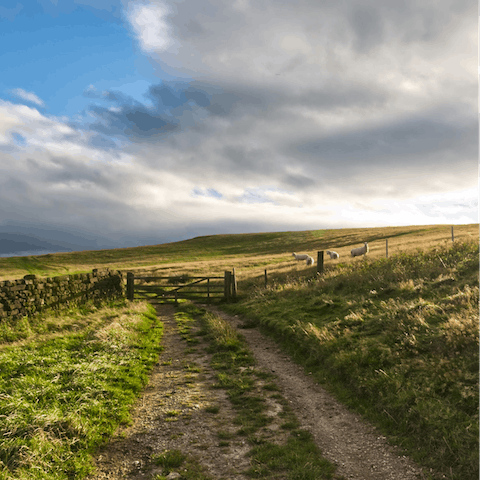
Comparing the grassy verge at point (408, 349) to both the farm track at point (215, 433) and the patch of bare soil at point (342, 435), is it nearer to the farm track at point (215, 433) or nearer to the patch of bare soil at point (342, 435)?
the patch of bare soil at point (342, 435)

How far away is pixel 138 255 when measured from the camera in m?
84.2

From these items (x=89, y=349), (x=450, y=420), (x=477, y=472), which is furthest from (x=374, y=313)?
(x=89, y=349)

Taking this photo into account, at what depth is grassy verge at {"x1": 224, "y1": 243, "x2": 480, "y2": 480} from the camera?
237 inches

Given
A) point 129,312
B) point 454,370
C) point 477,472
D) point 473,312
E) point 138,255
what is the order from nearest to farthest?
point 477,472 < point 454,370 < point 473,312 < point 129,312 < point 138,255

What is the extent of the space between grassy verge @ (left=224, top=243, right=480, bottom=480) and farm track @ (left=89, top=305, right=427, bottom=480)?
0.48m

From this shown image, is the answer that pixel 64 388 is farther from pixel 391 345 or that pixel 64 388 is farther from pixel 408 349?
pixel 408 349

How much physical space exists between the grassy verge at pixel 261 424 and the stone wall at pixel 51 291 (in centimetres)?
925

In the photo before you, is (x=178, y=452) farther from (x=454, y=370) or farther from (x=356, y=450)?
(x=454, y=370)

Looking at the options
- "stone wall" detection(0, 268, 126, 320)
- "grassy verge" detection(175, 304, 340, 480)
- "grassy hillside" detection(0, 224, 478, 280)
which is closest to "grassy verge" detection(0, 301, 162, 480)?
"stone wall" detection(0, 268, 126, 320)

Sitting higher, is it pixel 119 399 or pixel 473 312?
pixel 473 312

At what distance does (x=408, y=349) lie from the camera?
28.7ft

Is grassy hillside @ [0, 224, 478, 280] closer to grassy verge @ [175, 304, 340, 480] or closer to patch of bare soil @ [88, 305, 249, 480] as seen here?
grassy verge @ [175, 304, 340, 480]

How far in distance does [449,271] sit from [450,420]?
10451 mm

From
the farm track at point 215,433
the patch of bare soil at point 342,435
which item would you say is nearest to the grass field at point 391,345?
the patch of bare soil at point 342,435
